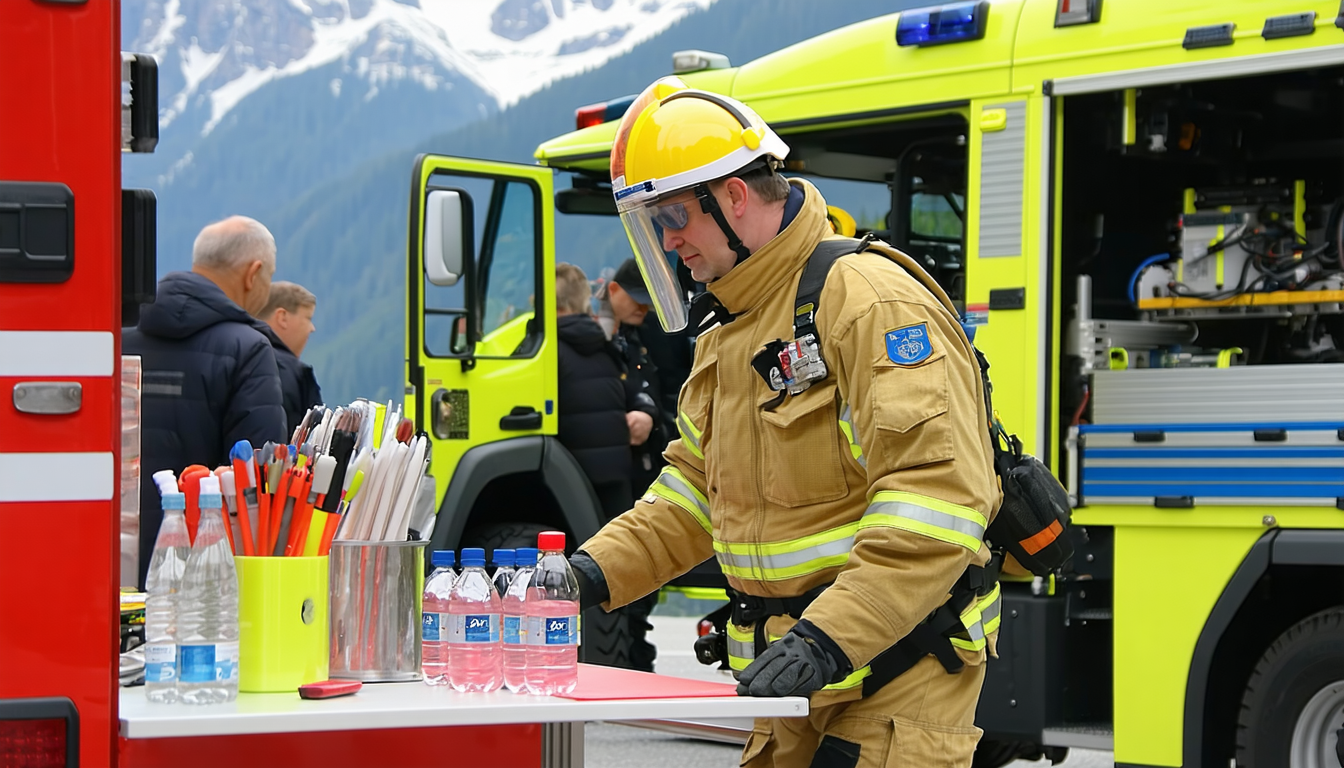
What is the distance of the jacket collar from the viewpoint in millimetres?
3082

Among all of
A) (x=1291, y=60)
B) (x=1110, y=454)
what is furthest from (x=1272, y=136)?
(x=1110, y=454)

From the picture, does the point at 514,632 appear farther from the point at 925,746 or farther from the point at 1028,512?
the point at 1028,512

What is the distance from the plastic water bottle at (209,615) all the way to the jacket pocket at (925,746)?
1.13 m

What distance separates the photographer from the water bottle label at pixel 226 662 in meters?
2.39

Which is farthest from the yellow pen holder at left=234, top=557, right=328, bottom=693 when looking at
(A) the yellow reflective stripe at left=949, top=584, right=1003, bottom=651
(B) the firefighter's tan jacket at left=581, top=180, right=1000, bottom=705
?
(A) the yellow reflective stripe at left=949, top=584, right=1003, bottom=651

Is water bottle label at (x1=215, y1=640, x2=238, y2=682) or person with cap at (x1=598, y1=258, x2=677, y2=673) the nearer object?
water bottle label at (x1=215, y1=640, x2=238, y2=682)

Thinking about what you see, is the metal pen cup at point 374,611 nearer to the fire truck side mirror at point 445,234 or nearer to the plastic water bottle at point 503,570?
the plastic water bottle at point 503,570

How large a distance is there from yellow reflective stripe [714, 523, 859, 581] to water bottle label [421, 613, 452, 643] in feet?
2.02

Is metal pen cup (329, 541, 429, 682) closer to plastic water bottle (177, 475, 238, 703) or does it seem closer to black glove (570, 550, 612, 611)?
plastic water bottle (177, 475, 238, 703)

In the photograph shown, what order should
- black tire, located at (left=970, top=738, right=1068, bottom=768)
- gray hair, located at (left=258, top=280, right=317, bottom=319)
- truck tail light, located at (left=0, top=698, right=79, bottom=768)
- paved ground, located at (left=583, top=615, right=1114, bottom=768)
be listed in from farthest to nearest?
1. paved ground, located at (left=583, top=615, right=1114, bottom=768)
2. gray hair, located at (left=258, top=280, right=317, bottom=319)
3. black tire, located at (left=970, top=738, right=1068, bottom=768)
4. truck tail light, located at (left=0, top=698, right=79, bottom=768)

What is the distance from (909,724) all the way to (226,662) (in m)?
1.18


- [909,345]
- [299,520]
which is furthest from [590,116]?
[299,520]

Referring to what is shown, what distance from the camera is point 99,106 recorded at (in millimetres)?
2178

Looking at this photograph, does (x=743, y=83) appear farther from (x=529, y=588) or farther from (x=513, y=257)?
(x=529, y=588)
